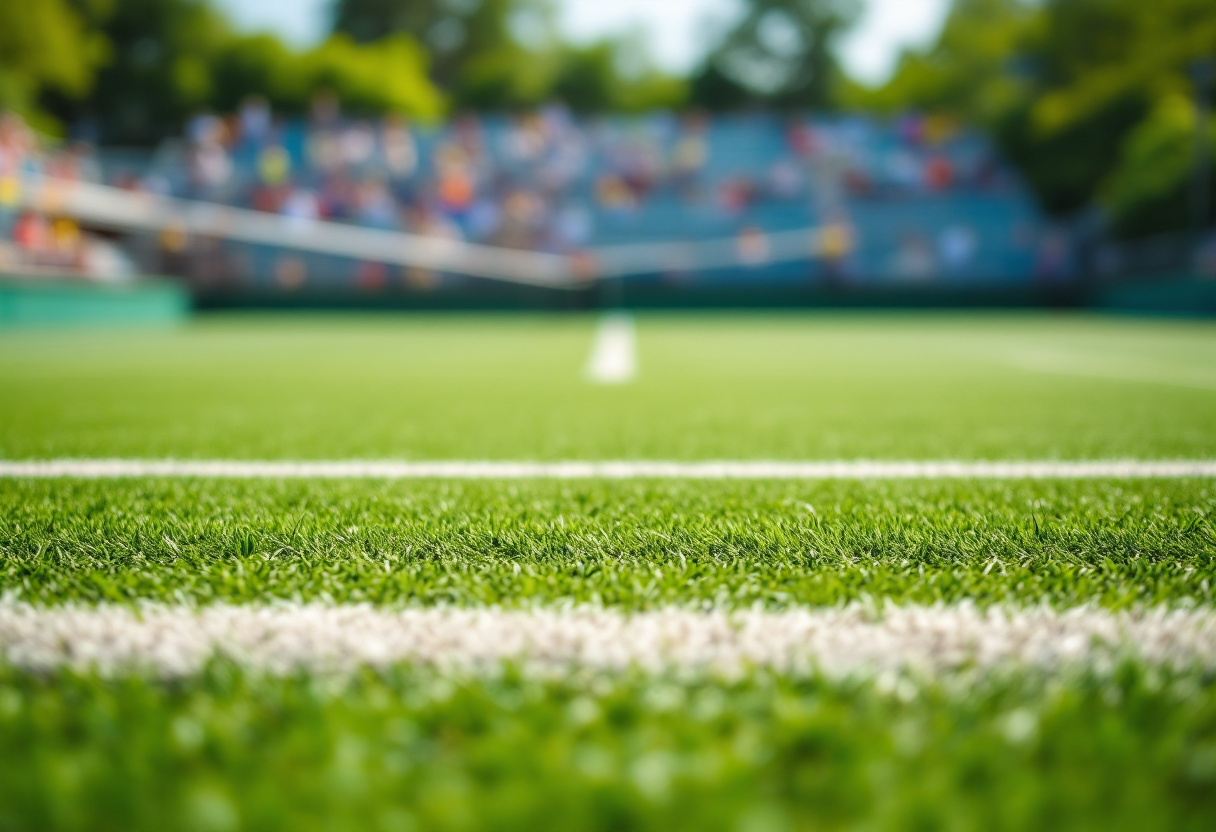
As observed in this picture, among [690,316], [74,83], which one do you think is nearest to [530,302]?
[690,316]

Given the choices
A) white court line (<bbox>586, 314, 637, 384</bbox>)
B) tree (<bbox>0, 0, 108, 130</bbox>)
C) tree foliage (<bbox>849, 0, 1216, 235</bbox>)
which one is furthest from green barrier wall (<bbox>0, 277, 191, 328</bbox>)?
tree (<bbox>0, 0, 108, 130</bbox>)

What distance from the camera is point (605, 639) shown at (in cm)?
91

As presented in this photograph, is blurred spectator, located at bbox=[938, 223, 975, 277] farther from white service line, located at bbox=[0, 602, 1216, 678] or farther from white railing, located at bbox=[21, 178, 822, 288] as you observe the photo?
white service line, located at bbox=[0, 602, 1216, 678]

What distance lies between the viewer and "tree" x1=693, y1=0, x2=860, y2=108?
4378 centimetres

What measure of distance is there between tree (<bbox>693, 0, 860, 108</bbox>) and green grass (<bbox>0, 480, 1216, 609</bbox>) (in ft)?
149

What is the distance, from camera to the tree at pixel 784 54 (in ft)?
144

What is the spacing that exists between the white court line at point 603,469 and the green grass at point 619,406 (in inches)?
4.6

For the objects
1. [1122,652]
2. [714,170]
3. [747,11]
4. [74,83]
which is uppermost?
[747,11]

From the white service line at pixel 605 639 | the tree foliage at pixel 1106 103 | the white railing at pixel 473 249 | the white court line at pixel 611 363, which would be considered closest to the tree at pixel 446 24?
the tree foliage at pixel 1106 103

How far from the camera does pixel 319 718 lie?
2.43 feet

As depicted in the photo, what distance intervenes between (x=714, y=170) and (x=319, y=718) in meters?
26.0

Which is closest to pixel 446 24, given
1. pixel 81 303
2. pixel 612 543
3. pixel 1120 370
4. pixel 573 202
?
pixel 573 202

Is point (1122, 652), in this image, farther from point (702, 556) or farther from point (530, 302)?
point (530, 302)

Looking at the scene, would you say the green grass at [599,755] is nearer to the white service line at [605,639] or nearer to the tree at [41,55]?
the white service line at [605,639]
